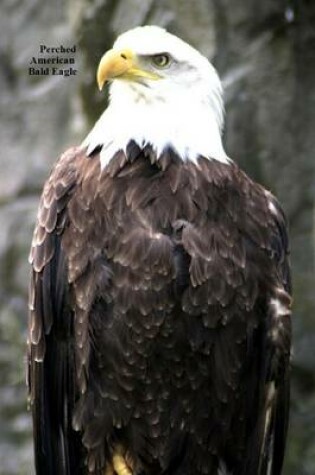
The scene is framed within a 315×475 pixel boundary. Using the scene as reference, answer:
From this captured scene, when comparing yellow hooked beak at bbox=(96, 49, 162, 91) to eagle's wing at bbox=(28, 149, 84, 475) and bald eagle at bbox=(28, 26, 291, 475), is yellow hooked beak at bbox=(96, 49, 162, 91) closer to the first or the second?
bald eagle at bbox=(28, 26, 291, 475)

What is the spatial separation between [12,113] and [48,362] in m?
2.89

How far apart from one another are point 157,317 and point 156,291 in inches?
3.4

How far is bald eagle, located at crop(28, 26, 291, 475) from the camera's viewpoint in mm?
3977

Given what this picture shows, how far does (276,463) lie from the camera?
435 centimetres

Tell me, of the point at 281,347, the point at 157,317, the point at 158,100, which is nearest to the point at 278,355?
the point at 281,347

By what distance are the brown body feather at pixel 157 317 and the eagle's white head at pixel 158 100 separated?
50 millimetres

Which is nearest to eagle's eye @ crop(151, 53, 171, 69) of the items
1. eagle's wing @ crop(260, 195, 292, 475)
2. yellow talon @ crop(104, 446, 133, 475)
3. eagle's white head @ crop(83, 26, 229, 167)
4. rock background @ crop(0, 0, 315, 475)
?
eagle's white head @ crop(83, 26, 229, 167)

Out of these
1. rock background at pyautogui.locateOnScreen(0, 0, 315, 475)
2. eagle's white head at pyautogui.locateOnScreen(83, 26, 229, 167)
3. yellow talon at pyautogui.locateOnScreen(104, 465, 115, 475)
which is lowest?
yellow talon at pyautogui.locateOnScreen(104, 465, 115, 475)

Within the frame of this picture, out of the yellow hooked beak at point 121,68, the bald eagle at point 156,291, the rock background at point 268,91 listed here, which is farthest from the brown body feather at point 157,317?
the rock background at point 268,91

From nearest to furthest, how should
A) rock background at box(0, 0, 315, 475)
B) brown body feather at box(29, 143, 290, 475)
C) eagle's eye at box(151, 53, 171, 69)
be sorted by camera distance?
brown body feather at box(29, 143, 290, 475), eagle's eye at box(151, 53, 171, 69), rock background at box(0, 0, 315, 475)

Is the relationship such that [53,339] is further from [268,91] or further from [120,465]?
[268,91]

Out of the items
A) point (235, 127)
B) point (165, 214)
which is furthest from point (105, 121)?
point (235, 127)

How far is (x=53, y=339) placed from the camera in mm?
4137

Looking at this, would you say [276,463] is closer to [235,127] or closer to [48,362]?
[48,362]
